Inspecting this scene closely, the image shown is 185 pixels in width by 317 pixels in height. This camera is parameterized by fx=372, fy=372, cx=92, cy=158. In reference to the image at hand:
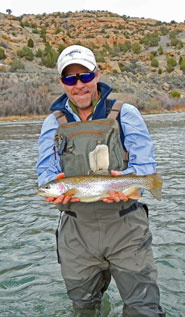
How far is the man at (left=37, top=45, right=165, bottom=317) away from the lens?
2.95 m

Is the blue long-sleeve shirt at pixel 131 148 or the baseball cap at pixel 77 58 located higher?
the baseball cap at pixel 77 58

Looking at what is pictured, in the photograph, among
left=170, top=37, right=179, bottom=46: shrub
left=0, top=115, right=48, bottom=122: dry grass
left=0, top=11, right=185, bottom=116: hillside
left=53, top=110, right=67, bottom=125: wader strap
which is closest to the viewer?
left=53, top=110, right=67, bottom=125: wader strap

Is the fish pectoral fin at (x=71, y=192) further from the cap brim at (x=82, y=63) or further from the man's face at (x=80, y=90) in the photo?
the cap brim at (x=82, y=63)

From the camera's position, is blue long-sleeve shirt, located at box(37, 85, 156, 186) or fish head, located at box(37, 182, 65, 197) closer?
fish head, located at box(37, 182, 65, 197)

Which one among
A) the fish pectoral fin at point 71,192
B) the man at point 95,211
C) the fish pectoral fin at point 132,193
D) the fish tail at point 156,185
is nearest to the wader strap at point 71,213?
the man at point 95,211

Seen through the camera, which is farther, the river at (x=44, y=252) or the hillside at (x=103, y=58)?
the hillside at (x=103, y=58)

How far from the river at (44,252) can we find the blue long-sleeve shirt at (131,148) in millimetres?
1446

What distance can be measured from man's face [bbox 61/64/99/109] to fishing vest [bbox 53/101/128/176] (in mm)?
199

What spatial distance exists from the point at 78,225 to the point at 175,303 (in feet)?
4.51

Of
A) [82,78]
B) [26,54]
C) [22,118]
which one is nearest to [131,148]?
[82,78]

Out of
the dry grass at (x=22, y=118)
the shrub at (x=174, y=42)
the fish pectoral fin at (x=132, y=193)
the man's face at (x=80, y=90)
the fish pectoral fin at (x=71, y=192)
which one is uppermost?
the shrub at (x=174, y=42)

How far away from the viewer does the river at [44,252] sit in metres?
3.74

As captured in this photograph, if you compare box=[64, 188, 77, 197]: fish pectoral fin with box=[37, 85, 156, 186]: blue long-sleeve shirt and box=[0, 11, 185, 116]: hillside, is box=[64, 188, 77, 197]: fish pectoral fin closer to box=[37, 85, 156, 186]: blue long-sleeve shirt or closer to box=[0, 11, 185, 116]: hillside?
box=[37, 85, 156, 186]: blue long-sleeve shirt

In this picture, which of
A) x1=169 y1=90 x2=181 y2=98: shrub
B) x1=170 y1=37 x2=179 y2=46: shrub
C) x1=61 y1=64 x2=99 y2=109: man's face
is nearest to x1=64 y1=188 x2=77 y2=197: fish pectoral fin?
x1=61 y1=64 x2=99 y2=109: man's face
